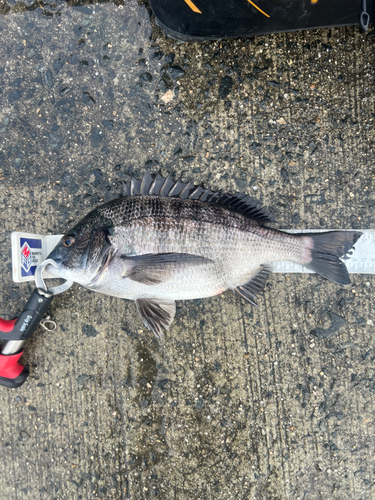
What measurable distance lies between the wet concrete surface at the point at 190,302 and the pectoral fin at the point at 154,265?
518 mm

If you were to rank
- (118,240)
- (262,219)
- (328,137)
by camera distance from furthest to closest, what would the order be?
(328,137), (262,219), (118,240)

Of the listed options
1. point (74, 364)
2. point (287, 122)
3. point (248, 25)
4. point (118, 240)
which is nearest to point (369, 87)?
point (287, 122)

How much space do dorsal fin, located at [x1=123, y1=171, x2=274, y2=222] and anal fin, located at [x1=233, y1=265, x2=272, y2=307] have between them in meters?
0.44

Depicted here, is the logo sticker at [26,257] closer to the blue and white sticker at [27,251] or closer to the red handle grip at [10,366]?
the blue and white sticker at [27,251]

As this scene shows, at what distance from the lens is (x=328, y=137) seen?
264 cm

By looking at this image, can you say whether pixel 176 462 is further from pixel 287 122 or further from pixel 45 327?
pixel 287 122

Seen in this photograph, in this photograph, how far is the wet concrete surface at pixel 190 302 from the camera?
255 cm

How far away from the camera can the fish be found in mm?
2217

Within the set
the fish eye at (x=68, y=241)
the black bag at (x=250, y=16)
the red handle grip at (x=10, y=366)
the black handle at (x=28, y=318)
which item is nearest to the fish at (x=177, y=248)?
the fish eye at (x=68, y=241)

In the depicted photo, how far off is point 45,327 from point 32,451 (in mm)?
1129

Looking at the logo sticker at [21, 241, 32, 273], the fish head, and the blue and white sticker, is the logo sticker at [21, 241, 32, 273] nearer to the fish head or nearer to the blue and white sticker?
the blue and white sticker

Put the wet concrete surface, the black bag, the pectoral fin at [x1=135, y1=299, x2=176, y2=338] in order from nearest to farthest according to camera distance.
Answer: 1. the black bag
2. the pectoral fin at [x1=135, y1=299, x2=176, y2=338]
3. the wet concrete surface

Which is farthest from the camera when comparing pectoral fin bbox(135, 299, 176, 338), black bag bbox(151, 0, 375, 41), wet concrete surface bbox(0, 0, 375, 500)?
wet concrete surface bbox(0, 0, 375, 500)

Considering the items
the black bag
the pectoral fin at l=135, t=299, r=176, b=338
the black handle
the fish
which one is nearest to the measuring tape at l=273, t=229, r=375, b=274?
the fish
